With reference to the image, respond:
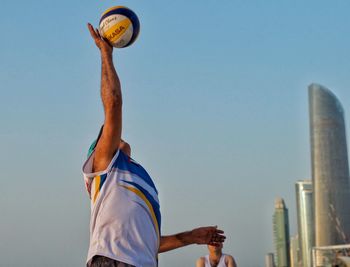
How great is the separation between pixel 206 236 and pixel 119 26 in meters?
2.26

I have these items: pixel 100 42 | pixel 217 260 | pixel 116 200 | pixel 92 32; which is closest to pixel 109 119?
pixel 116 200

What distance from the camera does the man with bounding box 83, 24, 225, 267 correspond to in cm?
503

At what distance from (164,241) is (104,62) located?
1.95 m

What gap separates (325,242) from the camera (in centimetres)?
19600

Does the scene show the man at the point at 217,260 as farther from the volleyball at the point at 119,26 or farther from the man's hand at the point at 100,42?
the man's hand at the point at 100,42

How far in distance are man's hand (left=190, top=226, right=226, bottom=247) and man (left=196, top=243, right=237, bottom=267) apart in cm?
646

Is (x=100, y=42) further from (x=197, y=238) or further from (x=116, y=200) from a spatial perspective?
(x=197, y=238)

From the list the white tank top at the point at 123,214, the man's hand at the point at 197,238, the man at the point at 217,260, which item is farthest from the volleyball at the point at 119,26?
the man at the point at 217,260

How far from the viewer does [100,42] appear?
5773mm

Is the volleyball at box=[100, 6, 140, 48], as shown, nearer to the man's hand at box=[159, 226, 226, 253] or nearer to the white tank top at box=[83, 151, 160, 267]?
the white tank top at box=[83, 151, 160, 267]

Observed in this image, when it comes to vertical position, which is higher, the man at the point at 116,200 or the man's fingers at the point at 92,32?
the man's fingers at the point at 92,32

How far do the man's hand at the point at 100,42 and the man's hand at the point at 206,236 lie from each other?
196 cm

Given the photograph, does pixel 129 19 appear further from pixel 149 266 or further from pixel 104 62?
pixel 149 266

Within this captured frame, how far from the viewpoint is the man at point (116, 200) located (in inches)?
198
